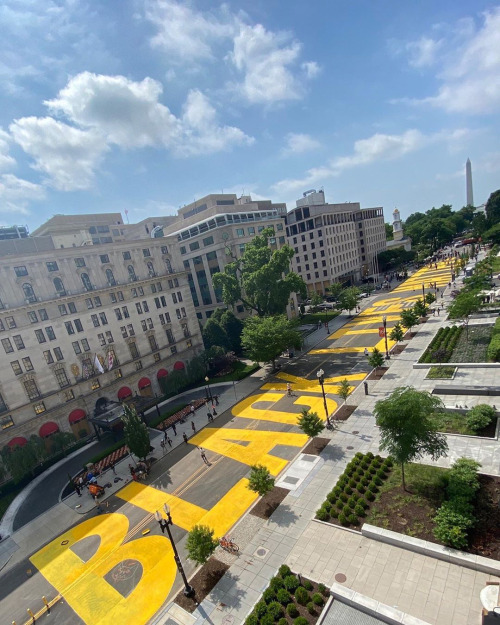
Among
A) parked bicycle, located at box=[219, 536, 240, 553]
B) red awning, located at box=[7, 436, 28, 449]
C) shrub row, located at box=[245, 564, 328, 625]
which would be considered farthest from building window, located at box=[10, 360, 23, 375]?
shrub row, located at box=[245, 564, 328, 625]

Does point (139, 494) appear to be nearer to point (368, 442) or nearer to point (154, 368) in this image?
point (368, 442)

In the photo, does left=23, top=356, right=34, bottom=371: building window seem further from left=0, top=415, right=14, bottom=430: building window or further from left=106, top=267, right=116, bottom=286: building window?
left=106, top=267, right=116, bottom=286: building window

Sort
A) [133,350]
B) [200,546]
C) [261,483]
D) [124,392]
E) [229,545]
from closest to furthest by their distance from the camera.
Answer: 1. [200,546]
2. [229,545]
3. [261,483]
4. [124,392]
5. [133,350]

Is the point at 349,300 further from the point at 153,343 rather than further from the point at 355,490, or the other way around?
the point at 355,490

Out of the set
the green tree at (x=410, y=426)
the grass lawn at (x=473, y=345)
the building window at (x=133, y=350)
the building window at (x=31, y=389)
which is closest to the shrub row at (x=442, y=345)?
the grass lawn at (x=473, y=345)

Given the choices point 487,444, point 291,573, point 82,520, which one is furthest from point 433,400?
point 82,520

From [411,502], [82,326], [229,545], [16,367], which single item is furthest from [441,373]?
[16,367]
